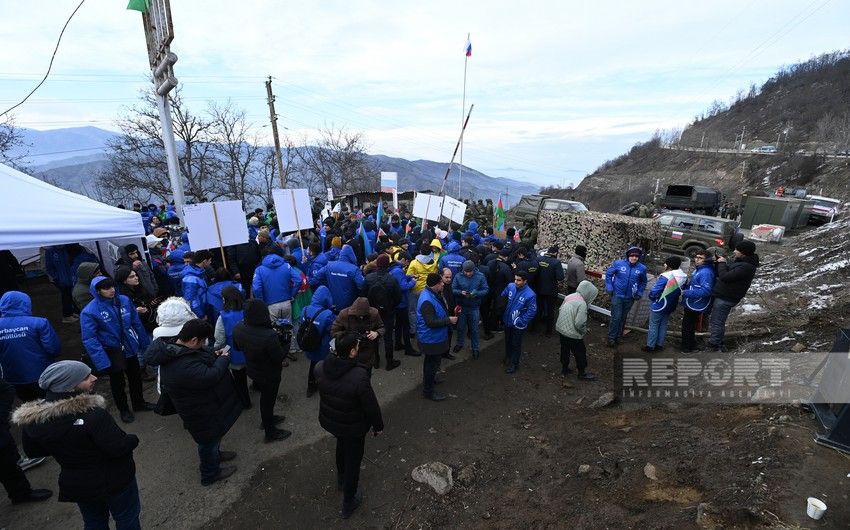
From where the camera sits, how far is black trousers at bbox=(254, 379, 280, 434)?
4590mm

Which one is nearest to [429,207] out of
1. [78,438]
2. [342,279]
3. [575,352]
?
[342,279]

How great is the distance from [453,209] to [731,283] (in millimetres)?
7186

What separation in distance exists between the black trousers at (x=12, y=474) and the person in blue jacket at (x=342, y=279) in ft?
12.6

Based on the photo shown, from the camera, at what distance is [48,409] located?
2.66 metres

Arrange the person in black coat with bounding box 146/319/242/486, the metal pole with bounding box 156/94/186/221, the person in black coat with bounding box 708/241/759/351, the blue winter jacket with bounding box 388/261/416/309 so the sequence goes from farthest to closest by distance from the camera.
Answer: the metal pole with bounding box 156/94/186/221 → the blue winter jacket with bounding box 388/261/416/309 → the person in black coat with bounding box 708/241/759/351 → the person in black coat with bounding box 146/319/242/486

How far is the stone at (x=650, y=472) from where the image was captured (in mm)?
3822

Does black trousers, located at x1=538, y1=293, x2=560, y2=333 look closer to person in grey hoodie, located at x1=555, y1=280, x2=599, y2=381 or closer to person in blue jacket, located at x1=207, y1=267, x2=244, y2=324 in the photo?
person in grey hoodie, located at x1=555, y1=280, x2=599, y2=381

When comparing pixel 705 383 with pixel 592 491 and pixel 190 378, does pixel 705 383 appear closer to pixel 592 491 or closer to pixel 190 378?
pixel 592 491

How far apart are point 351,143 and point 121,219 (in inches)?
1323

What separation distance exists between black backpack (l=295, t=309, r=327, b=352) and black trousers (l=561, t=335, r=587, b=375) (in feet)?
12.9

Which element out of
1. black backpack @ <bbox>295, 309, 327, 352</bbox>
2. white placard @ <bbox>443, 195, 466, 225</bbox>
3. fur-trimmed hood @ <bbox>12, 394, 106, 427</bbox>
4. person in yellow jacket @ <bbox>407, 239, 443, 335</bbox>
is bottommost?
black backpack @ <bbox>295, 309, 327, 352</bbox>

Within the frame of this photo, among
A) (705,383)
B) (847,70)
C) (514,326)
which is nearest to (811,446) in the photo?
(705,383)

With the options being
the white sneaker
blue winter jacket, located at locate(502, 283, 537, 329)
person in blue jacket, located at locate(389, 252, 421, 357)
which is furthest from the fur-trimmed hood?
blue winter jacket, located at locate(502, 283, 537, 329)

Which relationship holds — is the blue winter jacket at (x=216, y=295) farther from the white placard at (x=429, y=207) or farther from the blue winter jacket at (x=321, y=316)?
the white placard at (x=429, y=207)
